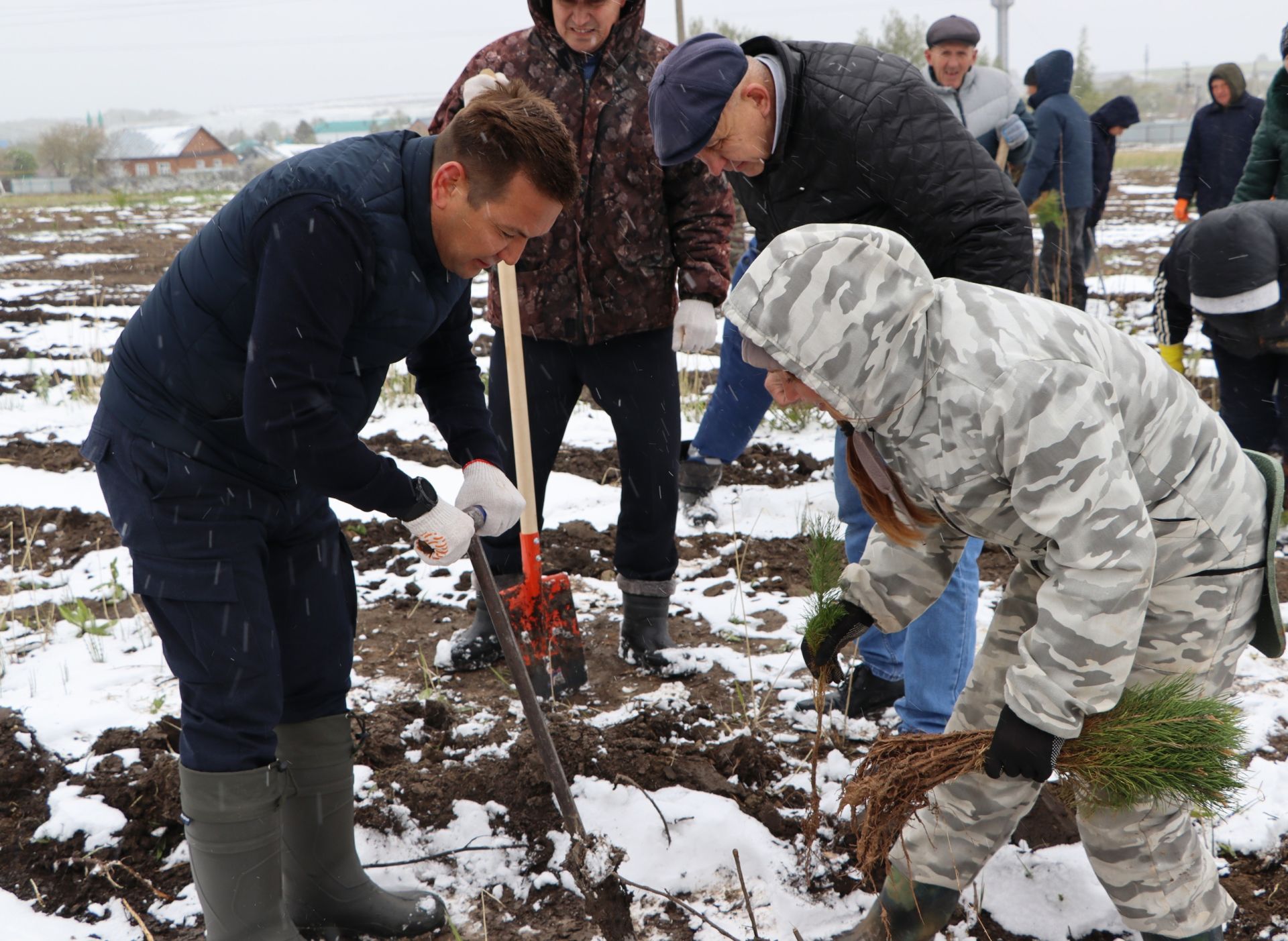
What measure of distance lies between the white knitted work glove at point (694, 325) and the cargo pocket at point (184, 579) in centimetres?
168

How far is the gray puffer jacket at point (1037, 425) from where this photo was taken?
153 centimetres

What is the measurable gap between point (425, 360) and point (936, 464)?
124 cm

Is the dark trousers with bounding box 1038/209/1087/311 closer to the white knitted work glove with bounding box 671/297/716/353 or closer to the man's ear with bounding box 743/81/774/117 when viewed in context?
the white knitted work glove with bounding box 671/297/716/353

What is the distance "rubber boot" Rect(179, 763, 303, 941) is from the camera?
1.87 meters

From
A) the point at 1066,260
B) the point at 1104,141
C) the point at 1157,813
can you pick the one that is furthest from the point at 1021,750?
the point at 1104,141

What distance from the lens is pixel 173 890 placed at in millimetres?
2400

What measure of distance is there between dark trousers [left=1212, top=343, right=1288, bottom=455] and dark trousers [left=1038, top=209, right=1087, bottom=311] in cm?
255

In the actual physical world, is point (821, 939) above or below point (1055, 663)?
below

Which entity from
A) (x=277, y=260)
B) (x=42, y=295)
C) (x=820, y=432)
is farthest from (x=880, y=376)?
(x=42, y=295)

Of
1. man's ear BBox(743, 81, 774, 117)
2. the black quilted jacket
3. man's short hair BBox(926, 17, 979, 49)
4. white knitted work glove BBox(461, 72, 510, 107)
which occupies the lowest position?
the black quilted jacket

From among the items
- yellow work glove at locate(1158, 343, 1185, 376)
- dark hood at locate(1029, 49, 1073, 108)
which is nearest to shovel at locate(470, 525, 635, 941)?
yellow work glove at locate(1158, 343, 1185, 376)

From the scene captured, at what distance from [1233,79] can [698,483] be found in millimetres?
5250

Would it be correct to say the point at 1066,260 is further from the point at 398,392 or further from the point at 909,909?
the point at 909,909

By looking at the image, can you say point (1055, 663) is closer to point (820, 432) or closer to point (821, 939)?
point (821, 939)
